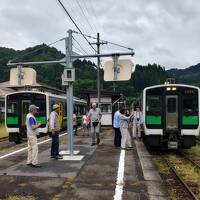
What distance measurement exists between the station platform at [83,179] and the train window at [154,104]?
3.01 meters

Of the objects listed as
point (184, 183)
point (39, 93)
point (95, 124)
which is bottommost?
point (184, 183)

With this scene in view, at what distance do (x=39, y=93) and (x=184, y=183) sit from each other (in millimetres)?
13500

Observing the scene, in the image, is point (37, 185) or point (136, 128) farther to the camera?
point (136, 128)

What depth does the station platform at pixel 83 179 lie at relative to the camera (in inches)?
313

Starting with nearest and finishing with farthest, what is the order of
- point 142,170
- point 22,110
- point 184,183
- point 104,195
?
point 104,195, point 184,183, point 142,170, point 22,110

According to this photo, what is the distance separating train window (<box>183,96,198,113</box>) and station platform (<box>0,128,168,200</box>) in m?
3.34

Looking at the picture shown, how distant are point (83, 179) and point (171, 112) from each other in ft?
24.0

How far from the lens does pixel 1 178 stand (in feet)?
30.9

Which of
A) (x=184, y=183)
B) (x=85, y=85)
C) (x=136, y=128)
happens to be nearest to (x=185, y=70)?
(x=85, y=85)

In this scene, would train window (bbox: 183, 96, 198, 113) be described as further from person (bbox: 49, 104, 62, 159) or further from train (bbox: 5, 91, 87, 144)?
train (bbox: 5, 91, 87, 144)

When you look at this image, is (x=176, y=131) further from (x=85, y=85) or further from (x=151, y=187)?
(x=85, y=85)

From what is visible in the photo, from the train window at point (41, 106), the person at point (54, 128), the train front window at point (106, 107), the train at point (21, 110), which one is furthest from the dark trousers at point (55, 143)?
the train front window at point (106, 107)

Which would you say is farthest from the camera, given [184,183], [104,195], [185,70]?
[185,70]

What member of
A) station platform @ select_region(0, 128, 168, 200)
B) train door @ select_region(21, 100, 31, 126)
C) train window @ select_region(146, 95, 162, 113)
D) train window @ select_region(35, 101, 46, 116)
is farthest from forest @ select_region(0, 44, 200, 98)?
station platform @ select_region(0, 128, 168, 200)
